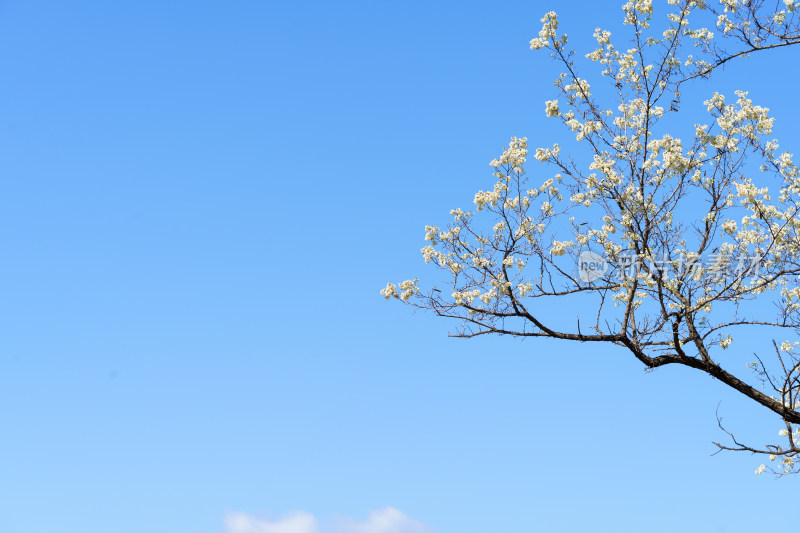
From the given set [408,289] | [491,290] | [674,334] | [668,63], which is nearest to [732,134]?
[668,63]

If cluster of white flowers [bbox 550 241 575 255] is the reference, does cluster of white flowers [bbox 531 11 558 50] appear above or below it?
above

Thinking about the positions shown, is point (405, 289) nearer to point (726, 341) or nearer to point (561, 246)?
point (561, 246)

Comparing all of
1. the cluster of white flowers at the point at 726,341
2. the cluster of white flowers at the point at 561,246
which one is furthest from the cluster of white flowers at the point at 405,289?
the cluster of white flowers at the point at 726,341

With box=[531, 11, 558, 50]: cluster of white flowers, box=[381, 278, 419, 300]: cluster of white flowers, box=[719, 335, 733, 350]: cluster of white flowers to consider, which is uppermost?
box=[531, 11, 558, 50]: cluster of white flowers

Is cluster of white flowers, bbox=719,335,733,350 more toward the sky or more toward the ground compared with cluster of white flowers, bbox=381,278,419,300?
more toward the ground

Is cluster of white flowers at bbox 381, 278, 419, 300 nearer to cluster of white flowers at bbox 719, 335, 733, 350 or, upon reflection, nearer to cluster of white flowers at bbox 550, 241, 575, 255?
cluster of white flowers at bbox 550, 241, 575, 255

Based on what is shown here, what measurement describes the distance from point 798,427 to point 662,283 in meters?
3.37

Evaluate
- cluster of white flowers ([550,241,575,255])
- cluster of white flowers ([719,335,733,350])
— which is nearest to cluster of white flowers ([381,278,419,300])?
cluster of white flowers ([550,241,575,255])

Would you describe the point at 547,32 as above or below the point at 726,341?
above

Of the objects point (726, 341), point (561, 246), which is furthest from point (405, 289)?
point (726, 341)

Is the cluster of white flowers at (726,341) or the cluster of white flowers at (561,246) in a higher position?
the cluster of white flowers at (561,246)

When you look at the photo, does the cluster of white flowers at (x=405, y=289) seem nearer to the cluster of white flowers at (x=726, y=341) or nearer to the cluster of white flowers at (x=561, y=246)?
the cluster of white flowers at (x=561, y=246)

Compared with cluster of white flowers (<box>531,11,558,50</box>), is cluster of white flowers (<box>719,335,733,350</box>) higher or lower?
lower

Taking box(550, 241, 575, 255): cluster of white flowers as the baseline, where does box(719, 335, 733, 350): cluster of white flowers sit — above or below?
below
